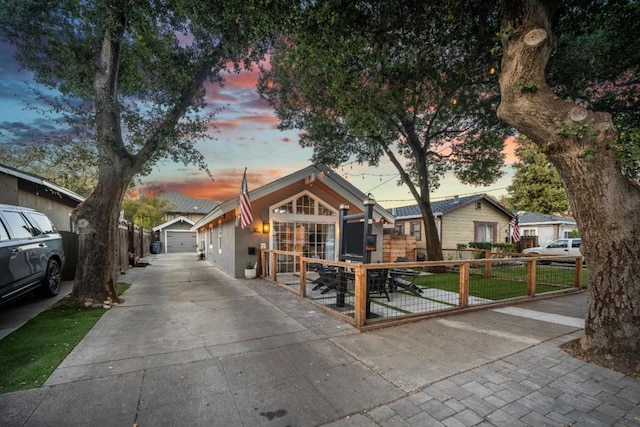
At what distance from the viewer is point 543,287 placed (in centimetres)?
888

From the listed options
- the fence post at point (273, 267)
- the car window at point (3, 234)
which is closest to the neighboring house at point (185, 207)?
the fence post at point (273, 267)

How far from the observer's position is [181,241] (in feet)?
98.9

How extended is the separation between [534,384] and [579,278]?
748cm

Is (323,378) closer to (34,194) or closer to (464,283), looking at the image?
(464,283)

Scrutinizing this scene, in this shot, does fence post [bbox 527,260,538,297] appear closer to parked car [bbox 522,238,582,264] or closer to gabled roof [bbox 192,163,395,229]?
gabled roof [bbox 192,163,395,229]

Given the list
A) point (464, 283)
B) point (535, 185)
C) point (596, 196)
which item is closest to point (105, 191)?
point (464, 283)

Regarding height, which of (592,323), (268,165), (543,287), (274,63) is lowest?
(543,287)

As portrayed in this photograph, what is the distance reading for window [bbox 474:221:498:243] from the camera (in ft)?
65.5

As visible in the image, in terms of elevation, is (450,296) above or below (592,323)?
below

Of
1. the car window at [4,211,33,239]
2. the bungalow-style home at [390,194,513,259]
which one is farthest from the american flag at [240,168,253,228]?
the bungalow-style home at [390,194,513,259]

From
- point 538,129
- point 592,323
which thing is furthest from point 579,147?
point 592,323

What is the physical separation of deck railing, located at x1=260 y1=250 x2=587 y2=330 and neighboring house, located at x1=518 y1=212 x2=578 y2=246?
14.8m

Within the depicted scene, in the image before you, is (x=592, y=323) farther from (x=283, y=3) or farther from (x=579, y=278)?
(x=283, y=3)

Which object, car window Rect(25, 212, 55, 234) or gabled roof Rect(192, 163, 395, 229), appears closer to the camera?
car window Rect(25, 212, 55, 234)
